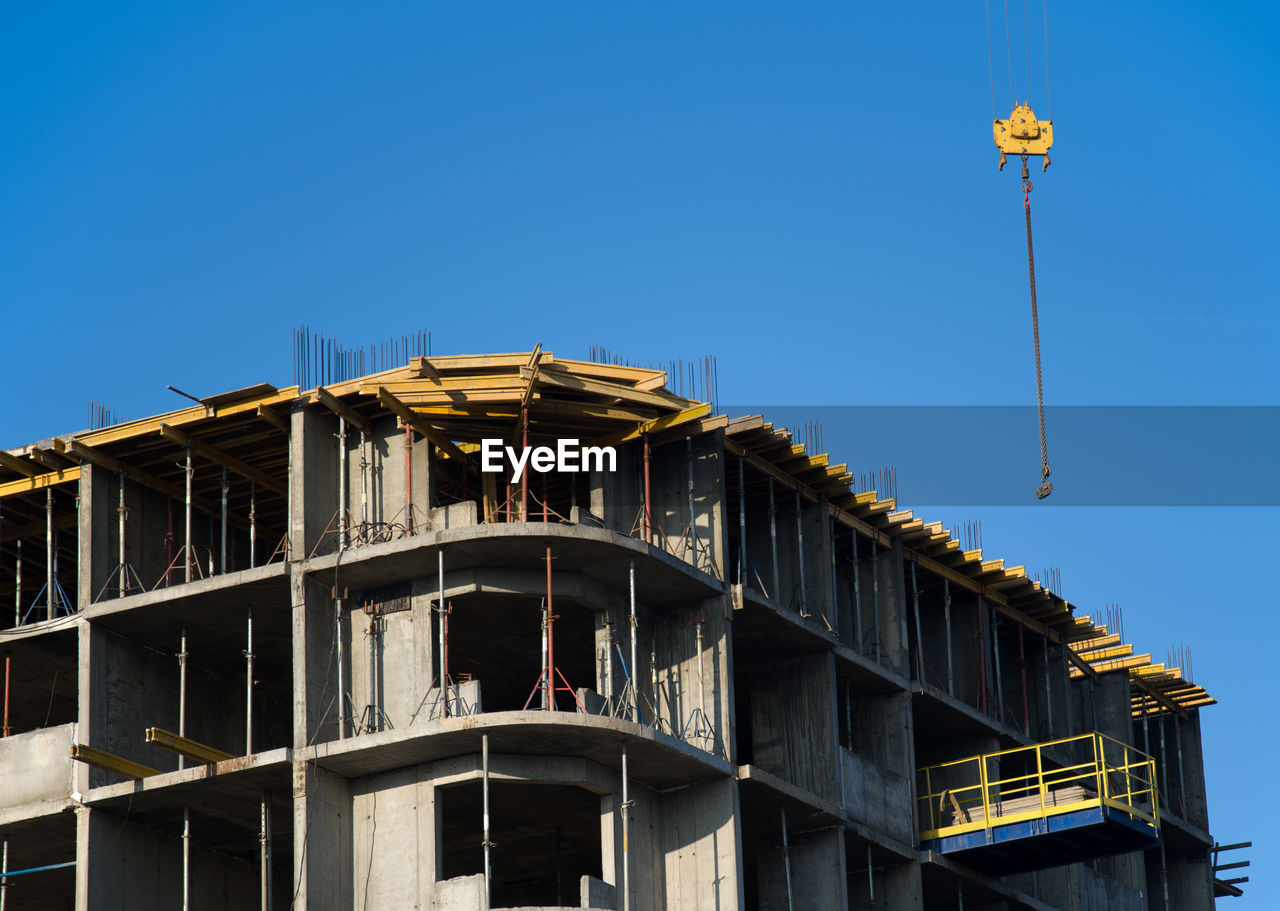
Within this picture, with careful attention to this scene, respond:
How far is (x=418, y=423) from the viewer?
44.8 meters

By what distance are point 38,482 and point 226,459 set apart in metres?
4.45

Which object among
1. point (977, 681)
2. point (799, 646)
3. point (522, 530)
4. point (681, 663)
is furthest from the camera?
point (977, 681)

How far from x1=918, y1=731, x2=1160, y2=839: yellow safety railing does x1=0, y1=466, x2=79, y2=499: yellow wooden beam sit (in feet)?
63.0

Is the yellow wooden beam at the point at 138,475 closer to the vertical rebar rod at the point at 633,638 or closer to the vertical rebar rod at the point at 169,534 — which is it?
the vertical rebar rod at the point at 169,534

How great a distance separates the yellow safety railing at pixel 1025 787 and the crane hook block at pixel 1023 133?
12379mm

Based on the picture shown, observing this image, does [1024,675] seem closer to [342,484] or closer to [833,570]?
[833,570]

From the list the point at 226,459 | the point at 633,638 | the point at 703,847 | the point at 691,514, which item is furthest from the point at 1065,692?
the point at 226,459

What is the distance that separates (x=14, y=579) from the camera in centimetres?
5175

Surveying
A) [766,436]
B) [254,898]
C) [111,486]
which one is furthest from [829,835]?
[111,486]

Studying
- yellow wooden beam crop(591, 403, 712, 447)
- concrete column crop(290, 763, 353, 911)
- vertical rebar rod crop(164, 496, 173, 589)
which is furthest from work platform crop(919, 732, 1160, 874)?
vertical rebar rod crop(164, 496, 173, 589)

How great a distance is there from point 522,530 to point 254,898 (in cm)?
1056

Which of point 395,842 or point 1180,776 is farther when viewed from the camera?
point 1180,776

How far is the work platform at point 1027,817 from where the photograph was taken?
4822 cm

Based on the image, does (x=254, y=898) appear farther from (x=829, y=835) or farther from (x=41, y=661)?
(x=829, y=835)
